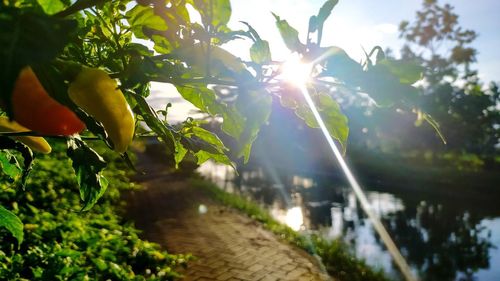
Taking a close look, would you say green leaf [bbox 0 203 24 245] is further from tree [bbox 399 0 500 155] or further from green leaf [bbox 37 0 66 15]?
tree [bbox 399 0 500 155]

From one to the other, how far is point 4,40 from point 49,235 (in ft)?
13.2

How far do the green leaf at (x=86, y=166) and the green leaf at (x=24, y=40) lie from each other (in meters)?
0.57

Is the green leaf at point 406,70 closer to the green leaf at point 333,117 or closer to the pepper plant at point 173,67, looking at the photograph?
the pepper plant at point 173,67

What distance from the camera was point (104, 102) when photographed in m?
0.57

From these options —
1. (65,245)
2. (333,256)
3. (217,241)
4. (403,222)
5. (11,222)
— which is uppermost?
(11,222)

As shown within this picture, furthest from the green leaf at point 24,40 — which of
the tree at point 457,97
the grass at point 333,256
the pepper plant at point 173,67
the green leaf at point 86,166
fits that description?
the tree at point 457,97

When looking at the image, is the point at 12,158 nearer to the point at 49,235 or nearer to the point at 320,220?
the point at 49,235

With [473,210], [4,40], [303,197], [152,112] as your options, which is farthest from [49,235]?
[473,210]

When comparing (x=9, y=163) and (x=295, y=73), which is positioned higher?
(x=295, y=73)

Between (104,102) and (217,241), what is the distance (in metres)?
6.36

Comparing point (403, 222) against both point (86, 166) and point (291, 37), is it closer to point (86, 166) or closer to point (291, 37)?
point (86, 166)

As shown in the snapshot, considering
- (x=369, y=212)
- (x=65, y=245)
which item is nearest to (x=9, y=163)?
(x=65, y=245)

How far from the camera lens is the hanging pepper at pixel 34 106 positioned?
50 centimetres

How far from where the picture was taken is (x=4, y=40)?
1.19 feet
